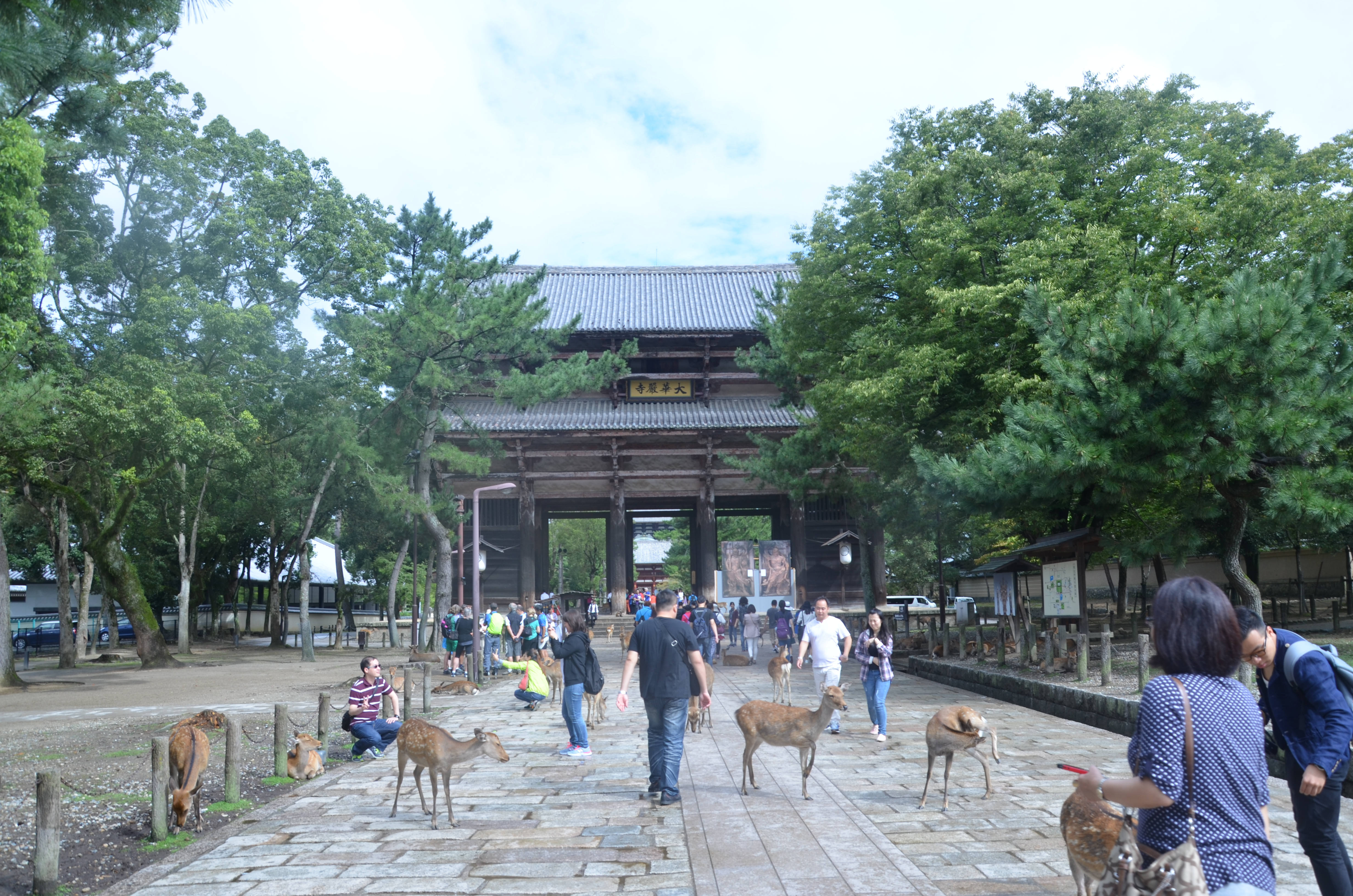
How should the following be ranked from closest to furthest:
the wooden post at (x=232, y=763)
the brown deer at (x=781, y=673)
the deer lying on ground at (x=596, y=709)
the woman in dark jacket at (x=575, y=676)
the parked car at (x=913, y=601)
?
the wooden post at (x=232, y=763) < the woman in dark jacket at (x=575, y=676) < the deer lying on ground at (x=596, y=709) < the brown deer at (x=781, y=673) < the parked car at (x=913, y=601)

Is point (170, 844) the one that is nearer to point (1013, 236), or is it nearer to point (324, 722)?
point (324, 722)

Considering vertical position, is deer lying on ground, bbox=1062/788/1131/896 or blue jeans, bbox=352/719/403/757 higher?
deer lying on ground, bbox=1062/788/1131/896

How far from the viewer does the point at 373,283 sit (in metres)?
25.5

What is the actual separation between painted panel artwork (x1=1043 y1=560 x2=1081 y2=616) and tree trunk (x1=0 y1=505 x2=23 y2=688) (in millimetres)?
18706

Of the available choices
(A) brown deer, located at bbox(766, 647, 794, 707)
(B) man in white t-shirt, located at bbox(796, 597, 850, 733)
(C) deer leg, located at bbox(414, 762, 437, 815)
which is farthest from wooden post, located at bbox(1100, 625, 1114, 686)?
(C) deer leg, located at bbox(414, 762, 437, 815)

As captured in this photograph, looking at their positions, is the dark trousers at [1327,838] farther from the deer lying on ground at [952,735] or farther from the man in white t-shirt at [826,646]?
the man in white t-shirt at [826,646]

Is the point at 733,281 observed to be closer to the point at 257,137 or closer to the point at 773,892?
the point at 257,137

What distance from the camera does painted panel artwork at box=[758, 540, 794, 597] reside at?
27.5 metres

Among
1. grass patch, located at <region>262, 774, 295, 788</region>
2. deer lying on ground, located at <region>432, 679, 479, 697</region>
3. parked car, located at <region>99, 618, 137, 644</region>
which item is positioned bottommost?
parked car, located at <region>99, 618, 137, 644</region>

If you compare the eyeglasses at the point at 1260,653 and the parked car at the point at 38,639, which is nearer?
the eyeglasses at the point at 1260,653

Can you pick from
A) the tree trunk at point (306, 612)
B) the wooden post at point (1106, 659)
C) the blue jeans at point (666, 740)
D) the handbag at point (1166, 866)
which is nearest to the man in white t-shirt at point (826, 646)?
the blue jeans at point (666, 740)

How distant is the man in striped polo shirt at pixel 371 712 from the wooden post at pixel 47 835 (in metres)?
3.84

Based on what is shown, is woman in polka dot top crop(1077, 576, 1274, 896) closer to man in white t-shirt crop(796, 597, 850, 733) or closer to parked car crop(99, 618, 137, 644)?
man in white t-shirt crop(796, 597, 850, 733)

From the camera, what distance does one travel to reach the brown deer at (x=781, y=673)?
13.0 m
